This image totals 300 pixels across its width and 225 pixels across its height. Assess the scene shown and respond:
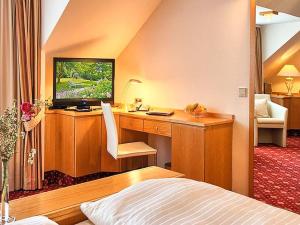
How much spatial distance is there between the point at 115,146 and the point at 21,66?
129 centimetres

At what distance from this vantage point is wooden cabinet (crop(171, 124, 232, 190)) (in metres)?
3.20

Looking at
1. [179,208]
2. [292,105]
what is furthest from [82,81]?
[292,105]

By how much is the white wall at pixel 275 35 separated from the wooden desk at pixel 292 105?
0.91 metres

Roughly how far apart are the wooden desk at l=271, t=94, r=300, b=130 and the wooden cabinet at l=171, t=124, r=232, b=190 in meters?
4.09

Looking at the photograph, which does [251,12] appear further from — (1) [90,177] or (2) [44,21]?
(1) [90,177]

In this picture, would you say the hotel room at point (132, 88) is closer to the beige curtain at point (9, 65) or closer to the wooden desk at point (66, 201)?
the beige curtain at point (9, 65)

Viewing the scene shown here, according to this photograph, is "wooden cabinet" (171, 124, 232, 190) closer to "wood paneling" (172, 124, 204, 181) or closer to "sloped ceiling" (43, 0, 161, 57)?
"wood paneling" (172, 124, 204, 181)

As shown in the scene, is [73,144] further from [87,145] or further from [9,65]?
[9,65]

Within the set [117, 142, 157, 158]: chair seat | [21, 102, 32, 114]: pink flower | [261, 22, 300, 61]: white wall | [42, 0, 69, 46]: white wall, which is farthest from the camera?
[261, 22, 300, 61]: white wall

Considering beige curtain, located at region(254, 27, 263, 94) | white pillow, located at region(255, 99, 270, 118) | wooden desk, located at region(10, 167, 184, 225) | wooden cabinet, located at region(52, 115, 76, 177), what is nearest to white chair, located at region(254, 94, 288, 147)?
white pillow, located at region(255, 99, 270, 118)

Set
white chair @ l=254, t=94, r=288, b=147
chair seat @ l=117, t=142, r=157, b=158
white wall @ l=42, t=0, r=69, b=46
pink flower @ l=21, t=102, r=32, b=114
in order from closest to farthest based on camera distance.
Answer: pink flower @ l=21, t=102, r=32, b=114 → white wall @ l=42, t=0, r=69, b=46 → chair seat @ l=117, t=142, r=157, b=158 → white chair @ l=254, t=94, r=288, b=147

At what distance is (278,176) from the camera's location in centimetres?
422

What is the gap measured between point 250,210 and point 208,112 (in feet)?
7.81

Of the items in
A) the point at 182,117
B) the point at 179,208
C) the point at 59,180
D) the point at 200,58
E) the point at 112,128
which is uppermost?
the point at 200,58
